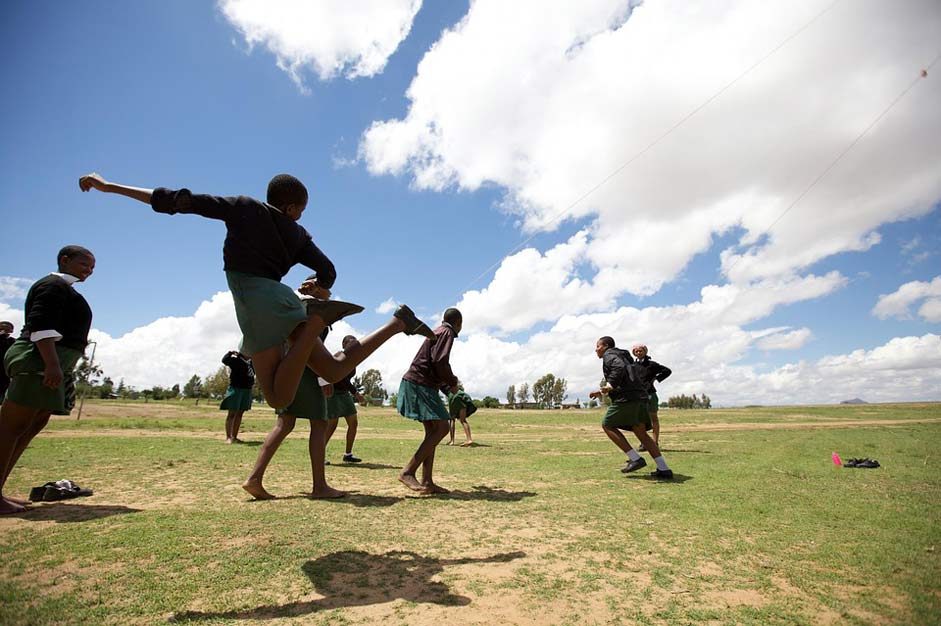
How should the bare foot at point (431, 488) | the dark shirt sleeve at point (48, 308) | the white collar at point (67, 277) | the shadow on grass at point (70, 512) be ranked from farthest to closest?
the bare foot at point (431, 488), the white collar at point (67, 277), the dark shirt sleeve at point (48, 308), the shadow on grass at point (70, 512)

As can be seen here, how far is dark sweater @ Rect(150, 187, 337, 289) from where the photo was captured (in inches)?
126

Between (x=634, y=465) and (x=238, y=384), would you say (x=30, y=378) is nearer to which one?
(x=238, y=384)

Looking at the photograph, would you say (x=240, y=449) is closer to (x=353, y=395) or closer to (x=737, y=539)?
(x=353, y=395)

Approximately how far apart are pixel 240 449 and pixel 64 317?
5731mm

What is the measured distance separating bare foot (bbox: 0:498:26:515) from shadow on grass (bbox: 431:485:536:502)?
3806 mm

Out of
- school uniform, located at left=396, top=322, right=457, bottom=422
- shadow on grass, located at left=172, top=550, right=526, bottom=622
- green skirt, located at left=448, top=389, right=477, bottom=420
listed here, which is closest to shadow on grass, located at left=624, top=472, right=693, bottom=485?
school uniform, located at left=396, top=322, right=457, bottom=422

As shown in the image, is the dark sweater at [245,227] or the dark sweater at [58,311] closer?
the dark sweater at [245,227]

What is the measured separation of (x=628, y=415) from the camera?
23.8 feet

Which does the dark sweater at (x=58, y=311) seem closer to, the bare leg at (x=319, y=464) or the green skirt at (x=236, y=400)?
the bare leg at (x=319, y=464)

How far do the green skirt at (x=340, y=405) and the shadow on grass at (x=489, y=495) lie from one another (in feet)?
7.90

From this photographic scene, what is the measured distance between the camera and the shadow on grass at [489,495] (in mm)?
5293

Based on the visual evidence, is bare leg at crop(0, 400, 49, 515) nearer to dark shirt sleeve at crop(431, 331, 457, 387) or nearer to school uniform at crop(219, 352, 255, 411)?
dark shirt sleeve at crop(431, 331, 457, 387)

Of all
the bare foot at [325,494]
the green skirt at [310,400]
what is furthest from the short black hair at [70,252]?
the bare foot at [325,494]

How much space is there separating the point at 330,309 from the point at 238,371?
29.6ft
